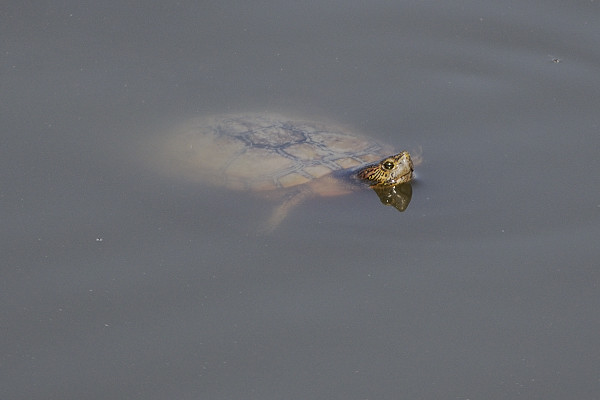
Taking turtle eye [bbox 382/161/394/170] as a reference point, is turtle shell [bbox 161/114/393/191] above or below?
above

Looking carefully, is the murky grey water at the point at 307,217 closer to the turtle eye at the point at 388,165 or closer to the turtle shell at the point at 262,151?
the turtle shell at the point at 262,151

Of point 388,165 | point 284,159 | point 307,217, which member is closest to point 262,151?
point 284,159

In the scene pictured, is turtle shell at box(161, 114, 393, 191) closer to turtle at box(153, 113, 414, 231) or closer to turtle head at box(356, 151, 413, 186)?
turtle at box(153, 113, 414, 231)

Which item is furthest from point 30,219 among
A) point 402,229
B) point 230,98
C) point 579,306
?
point 579,306

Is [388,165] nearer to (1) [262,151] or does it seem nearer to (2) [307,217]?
(2) [307,217]

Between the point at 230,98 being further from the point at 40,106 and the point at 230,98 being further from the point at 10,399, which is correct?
the point at 10,399

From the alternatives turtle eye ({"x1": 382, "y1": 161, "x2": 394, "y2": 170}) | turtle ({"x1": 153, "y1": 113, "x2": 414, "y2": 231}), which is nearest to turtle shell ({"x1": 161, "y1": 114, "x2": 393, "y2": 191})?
turtle ({"x1": 153, "y1": 113, "x2": 414, "y2": 231})

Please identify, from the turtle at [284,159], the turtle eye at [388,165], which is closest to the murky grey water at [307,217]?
the turtle at [284,159]
